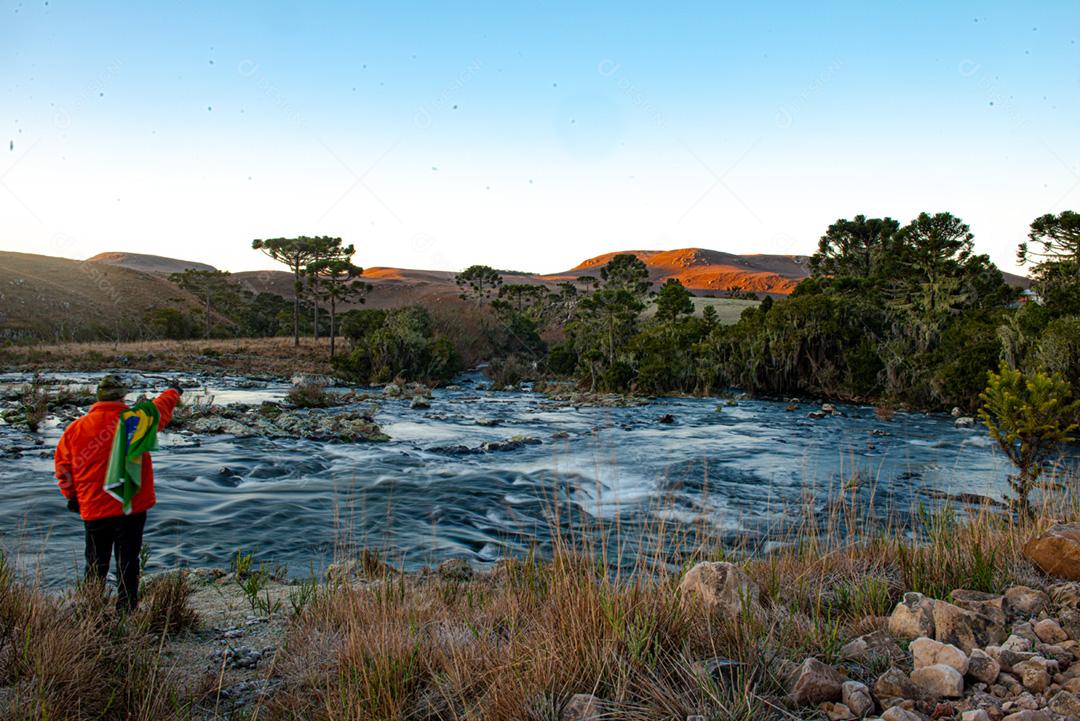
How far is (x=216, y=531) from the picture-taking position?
9508 mm

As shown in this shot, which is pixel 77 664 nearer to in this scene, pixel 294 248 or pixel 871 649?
pixel 871 649

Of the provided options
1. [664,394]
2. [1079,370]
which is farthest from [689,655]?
[664,394]

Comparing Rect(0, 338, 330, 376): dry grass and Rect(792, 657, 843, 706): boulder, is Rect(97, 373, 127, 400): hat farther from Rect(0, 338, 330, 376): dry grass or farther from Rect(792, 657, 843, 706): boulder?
Rect(0, 338, 330, 376): dry grass

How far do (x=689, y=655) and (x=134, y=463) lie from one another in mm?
4395

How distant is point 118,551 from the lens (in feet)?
16.4

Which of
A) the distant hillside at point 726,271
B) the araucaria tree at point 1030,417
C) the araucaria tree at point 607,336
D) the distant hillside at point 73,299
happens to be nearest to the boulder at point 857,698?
the araucaria tree at point 1030,417

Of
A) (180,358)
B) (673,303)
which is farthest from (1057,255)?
(180,358)

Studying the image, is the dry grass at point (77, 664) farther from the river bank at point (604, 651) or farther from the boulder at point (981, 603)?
the boulder at point (981, 603)

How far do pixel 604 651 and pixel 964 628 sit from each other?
6.52ft

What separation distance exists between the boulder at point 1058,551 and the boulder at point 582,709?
3.79 m

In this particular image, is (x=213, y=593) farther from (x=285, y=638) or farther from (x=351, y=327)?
(x=351, y=327)

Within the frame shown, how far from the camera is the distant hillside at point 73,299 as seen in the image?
194ft

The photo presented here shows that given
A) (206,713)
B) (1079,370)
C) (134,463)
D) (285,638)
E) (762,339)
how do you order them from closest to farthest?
(206,713) < (285,638) < (134,463) < (1079,370) < (762,339)

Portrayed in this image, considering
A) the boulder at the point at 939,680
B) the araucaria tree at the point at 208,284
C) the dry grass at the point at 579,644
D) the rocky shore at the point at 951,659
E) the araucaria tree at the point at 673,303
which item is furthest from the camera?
the araucaria tree at the point at 208,284
